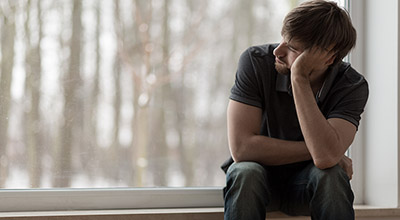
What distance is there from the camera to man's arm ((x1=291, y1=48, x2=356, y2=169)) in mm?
1573

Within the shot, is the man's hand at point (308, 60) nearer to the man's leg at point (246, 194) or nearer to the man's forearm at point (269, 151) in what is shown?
the man's forearm at point (269, 151)

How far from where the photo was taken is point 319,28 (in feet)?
5.32

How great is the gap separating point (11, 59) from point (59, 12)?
0.81ft

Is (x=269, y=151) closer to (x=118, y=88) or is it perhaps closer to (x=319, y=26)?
(x=319, y=26)

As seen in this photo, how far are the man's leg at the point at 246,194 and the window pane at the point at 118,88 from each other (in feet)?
1.66

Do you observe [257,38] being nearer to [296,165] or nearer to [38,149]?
[296,165]

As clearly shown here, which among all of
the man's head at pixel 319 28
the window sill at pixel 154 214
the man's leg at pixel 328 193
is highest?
the man's head at pixel 319 28

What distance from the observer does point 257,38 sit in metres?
2.07

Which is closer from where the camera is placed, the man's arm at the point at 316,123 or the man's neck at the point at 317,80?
the man's arm at the point at 316,123

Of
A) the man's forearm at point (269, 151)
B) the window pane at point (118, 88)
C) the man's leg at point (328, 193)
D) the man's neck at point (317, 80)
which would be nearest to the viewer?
the man's leg at point (328, 193)

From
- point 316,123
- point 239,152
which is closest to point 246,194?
point 239,152

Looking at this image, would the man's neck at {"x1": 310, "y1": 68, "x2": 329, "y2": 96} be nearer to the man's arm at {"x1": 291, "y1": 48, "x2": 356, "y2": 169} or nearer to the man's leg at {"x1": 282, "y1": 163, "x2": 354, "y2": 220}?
the man's arm at {"x1": 291, "y1": 48, "x2": 356, "y2": 169}

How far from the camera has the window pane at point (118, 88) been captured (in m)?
1.89

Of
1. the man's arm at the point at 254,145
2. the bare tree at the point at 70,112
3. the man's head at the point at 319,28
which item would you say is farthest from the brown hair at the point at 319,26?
the bare tree at the point at 70,112
